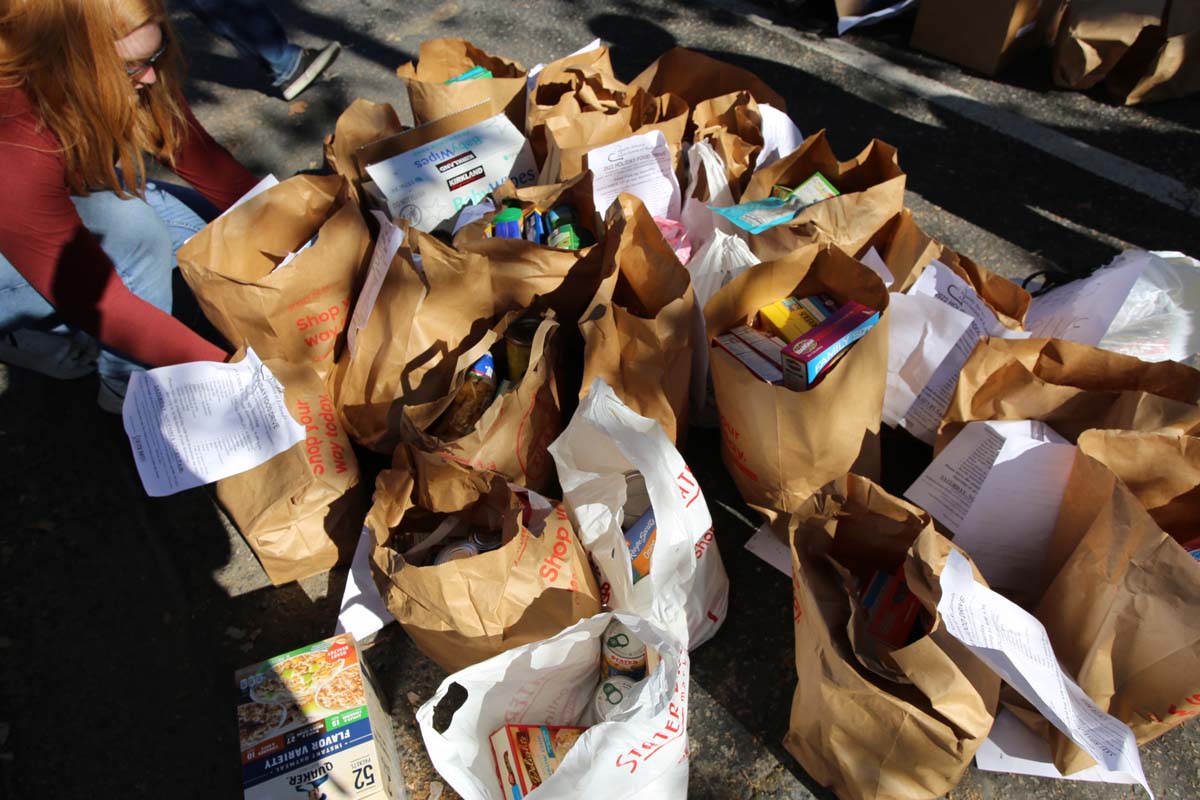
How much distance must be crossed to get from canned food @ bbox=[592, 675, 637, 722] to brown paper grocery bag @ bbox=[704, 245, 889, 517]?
45 cm

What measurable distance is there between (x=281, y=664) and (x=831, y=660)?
3.17ft

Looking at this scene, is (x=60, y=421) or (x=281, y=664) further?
(x=60, y=421)

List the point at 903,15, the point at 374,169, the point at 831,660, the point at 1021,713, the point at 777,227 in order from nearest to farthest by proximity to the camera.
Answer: the point at 831,660 → the point at 1021,713 → the point at 777,227 → the point at 374,169 → the point at 903,15

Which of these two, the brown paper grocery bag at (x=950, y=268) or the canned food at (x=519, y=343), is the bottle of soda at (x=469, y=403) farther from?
the brown paper grocery bag at (x=950, y=268)

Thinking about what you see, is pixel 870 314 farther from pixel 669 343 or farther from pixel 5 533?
pixel 5 533

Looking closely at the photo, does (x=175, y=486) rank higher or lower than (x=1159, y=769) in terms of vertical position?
higher

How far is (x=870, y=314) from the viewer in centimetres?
153

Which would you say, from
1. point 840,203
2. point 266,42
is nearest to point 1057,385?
point 840,203

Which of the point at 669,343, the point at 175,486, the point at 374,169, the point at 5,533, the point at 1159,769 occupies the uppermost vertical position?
the point at 374,169

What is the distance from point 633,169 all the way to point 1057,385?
104 centimetres

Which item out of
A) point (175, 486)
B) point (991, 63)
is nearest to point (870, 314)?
point (175, 486)

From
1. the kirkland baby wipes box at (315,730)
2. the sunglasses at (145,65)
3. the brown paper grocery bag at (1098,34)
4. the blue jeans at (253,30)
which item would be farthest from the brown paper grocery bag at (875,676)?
the blue jeans at (253,30)


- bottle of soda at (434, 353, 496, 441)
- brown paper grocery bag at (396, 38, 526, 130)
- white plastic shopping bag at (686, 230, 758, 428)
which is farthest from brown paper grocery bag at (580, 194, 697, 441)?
brown paper grocery bag at (396, 38, 526, 130)

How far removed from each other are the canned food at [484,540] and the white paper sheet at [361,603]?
25 cm
